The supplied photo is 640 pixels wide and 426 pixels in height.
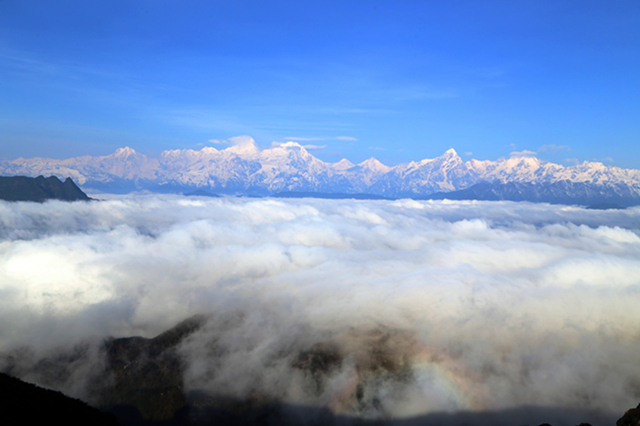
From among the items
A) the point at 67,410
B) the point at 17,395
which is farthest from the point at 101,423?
the point at 17,395

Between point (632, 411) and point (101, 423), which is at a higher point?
point (632, 411)

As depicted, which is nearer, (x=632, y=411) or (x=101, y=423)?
(x=632, y=411)

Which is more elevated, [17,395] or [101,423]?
[17,395]

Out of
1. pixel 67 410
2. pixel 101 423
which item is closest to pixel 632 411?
pixel 101 423

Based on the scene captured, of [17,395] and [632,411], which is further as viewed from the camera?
[17,395]

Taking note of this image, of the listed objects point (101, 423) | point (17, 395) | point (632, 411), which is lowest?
point (101, 423)

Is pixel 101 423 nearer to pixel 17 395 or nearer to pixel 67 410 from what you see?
pixel 67 410
